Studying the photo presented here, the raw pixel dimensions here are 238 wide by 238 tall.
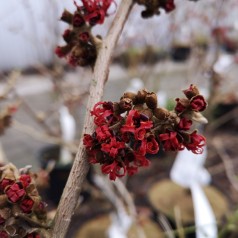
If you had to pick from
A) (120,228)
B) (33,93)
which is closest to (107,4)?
(120,228)

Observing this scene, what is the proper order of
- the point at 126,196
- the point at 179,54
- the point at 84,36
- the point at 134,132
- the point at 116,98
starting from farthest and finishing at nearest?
1. the point at 179,54
2. the point at 116,98
3. the point at 126,196
4. the point at 84,36
5. the point at 134,132

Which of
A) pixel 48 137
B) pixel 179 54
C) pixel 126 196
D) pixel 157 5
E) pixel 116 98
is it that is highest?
pixel 179 54

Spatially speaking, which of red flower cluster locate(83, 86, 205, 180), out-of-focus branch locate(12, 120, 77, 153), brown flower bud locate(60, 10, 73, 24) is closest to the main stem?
red flower cluster locate(83, 86, 205, 180)

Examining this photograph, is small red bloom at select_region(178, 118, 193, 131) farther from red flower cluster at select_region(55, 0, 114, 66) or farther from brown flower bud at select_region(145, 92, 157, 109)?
red flower cluster at select_region(55, 0, 114, 66)

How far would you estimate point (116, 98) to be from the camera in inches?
115

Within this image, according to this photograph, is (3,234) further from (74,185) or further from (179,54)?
(179,54)

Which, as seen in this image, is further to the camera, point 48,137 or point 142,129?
point 48,137

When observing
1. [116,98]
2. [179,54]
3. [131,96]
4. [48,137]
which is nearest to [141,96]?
[131,96]

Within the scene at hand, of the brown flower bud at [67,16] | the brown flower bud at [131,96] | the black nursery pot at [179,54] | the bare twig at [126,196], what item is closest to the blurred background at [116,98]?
the bare twig at [126,196]

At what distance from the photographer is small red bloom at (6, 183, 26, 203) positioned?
370mm

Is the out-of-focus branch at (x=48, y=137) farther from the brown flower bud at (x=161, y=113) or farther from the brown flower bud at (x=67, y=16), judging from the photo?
the brown flower bud at (x=161, y=113)

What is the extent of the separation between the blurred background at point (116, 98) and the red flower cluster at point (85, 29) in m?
0.59

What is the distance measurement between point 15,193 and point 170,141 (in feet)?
0.52

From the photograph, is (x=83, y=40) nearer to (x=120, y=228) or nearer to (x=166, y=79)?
(x=120, y=228)
